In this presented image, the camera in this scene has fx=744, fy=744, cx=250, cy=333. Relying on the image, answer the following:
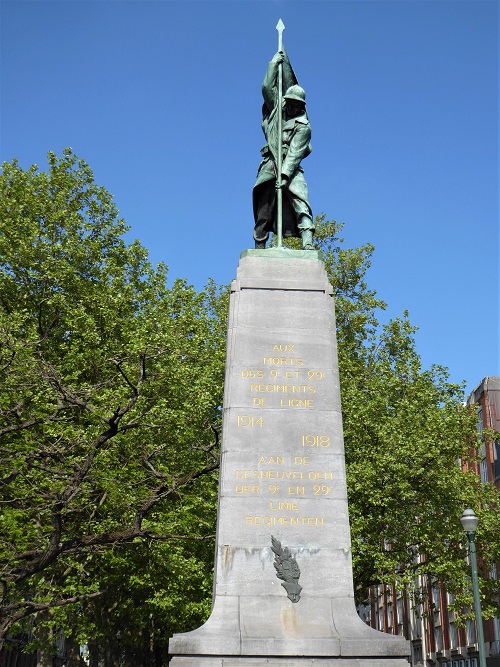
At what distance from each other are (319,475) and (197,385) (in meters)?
13.6

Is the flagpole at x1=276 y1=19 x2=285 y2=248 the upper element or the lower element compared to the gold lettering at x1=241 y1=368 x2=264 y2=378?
upper

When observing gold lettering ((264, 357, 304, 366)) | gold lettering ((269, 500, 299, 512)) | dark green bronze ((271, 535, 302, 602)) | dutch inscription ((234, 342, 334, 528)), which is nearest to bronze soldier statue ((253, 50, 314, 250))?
gold lettering ((264, 357, 304, 366))

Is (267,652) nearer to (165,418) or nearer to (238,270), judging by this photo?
(238,270)

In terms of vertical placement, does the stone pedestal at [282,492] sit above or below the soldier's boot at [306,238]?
below

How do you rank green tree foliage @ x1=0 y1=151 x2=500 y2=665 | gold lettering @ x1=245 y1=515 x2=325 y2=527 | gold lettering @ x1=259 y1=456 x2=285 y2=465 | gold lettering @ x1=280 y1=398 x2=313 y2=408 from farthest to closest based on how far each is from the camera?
1. green tree foliage @ x1=0 y1=151 x2=500 y2=665
2. gold lettering @ x1=280 y1=398 x2=313 y2=408
3. gold lettering @ x1=259 y1=456 x2=285 y2=465
4. gold lettering @ x1=245 y1=515 x2=325 y2=527

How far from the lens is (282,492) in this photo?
34.3ft

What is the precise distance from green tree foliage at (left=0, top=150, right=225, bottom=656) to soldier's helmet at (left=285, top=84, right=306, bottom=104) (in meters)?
6.79

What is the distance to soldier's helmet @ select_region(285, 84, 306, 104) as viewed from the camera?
13992 mm

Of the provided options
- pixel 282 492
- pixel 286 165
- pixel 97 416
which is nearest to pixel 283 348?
pixel 282 492

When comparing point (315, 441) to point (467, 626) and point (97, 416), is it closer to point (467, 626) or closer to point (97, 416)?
point (97, 416)

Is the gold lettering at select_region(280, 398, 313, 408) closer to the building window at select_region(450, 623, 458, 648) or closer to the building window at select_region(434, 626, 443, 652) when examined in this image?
the building window at select_region(450, 623, 458, 648)

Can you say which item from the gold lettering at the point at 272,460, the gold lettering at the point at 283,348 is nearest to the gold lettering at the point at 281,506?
the gold lettering at the point at 272,460

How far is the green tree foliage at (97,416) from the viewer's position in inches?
688

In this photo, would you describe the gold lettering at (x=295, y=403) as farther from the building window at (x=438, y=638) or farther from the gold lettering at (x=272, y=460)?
the building window at (x=438, y=638)
